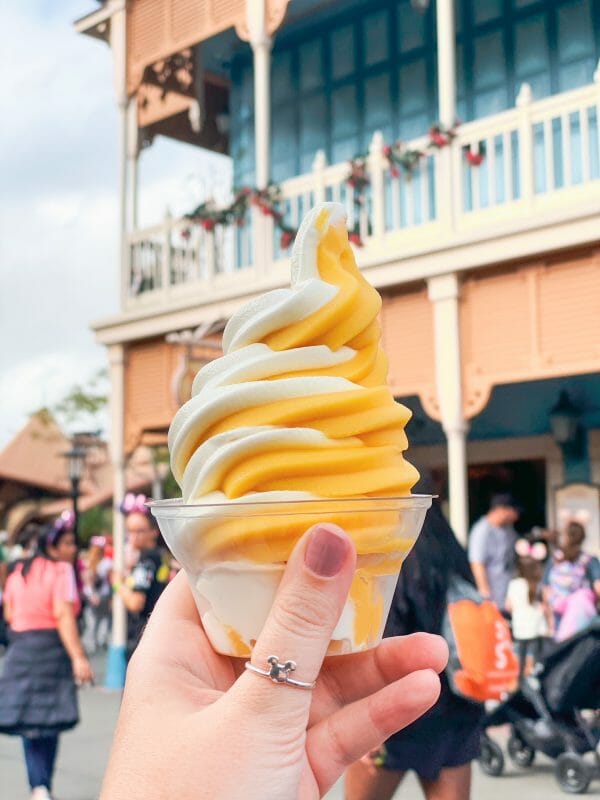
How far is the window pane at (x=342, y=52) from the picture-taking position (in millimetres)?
12039

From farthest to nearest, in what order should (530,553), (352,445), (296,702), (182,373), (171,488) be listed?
(171,488) < (182,373) < (530,553) < (352,445) < (296,702)

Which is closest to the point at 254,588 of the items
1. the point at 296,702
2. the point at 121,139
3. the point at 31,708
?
the point at 296,702

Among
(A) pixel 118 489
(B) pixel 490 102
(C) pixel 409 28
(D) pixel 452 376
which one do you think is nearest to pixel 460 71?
(B) pixel 490 102

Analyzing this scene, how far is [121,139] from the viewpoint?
12.5 metres

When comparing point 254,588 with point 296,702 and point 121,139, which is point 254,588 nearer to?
point 296,702

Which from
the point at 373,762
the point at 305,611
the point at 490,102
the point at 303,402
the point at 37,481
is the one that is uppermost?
the point at 490,102

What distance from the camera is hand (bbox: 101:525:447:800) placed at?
1.49 m

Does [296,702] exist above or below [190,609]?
below

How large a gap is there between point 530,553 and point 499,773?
288 cm

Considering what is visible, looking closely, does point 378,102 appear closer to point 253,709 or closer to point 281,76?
point 281,76

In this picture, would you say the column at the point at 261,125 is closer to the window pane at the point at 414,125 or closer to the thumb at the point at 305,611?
the window pane at the point at 414,125

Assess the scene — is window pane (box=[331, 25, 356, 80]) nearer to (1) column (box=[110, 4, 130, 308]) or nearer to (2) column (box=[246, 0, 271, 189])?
(2) column (box=[246, 0, 271, 189])

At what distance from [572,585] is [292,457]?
22.0ft

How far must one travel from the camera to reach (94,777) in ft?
24.2
